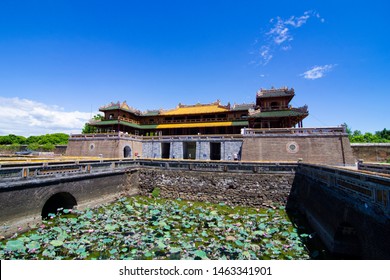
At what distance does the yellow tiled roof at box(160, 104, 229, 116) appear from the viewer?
34.1 meters

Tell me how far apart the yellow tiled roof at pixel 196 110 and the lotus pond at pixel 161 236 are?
72.2 feet

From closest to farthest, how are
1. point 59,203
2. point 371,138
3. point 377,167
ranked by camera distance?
point 377,167 < point 59,203 < point 371,138

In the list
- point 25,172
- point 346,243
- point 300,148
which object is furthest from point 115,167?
point 300,148

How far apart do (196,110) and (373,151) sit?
26033mm

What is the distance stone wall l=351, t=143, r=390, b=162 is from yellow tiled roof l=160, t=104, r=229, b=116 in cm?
1875

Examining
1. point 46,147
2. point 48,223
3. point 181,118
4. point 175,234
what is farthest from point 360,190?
point 46,147

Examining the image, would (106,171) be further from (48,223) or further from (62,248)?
(62,248)

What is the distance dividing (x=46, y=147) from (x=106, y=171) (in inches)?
1396

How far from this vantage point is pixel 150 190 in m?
19.5

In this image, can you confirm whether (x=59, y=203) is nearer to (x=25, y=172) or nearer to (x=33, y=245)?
(x=25, y=172)

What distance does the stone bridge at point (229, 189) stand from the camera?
20.2 ft

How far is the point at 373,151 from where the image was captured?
81.3ft

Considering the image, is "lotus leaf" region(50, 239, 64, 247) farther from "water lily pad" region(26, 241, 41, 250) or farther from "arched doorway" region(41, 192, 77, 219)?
"arched doorway" region(41, 192, 77, 219)

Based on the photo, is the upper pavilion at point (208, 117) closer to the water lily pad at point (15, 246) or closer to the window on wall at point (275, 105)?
the window on wall at point (275, 105)
